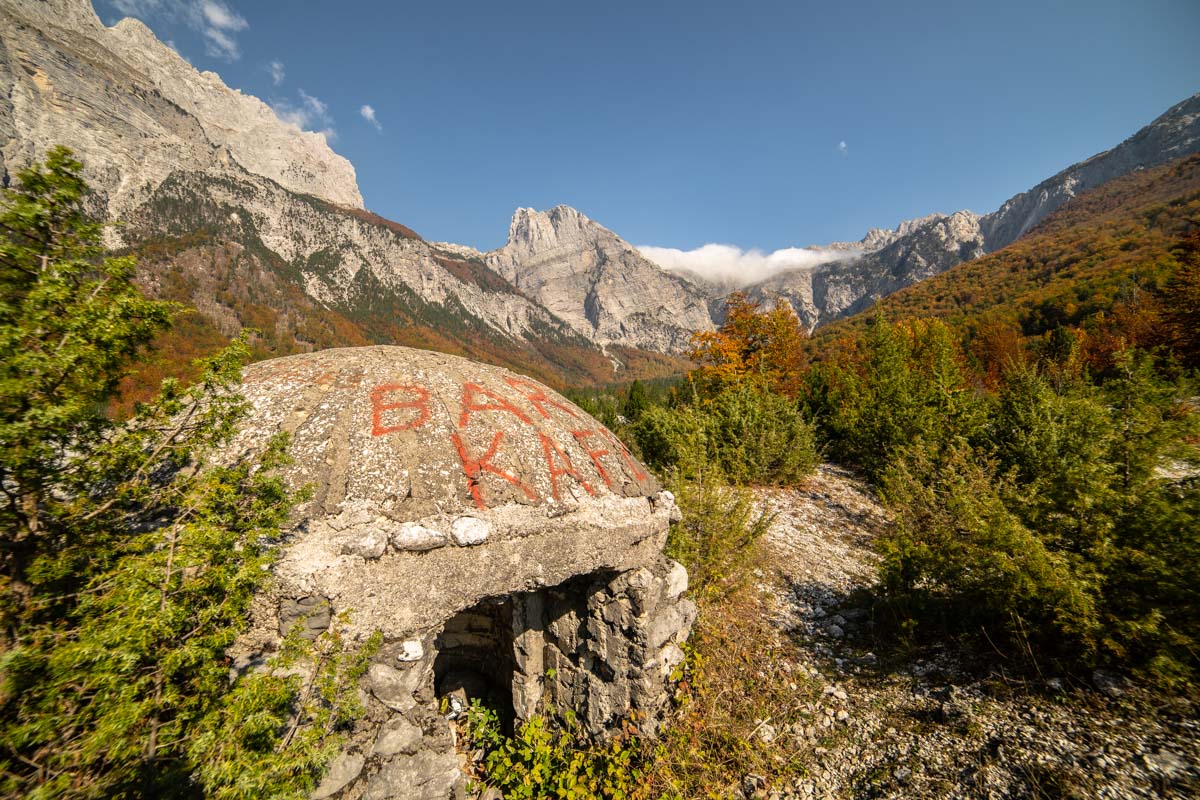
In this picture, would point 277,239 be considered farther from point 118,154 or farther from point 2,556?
point 2,556

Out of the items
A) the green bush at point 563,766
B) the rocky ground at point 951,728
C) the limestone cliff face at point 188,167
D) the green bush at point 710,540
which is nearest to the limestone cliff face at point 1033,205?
the green bush at point 710,540

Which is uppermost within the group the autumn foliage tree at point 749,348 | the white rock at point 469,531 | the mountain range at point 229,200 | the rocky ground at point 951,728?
the mountain range at point 229,200

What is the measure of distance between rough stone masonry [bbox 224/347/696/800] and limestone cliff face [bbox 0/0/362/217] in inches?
6083

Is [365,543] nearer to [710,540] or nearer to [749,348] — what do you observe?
[710,540]

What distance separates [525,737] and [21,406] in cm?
Answer: 482

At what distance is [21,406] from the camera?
2088 millimetres

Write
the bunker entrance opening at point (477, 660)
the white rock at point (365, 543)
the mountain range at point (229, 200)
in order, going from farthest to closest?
the mountain range at point (229, 200)
the bunker entrance opening at point (477, 660)
the white rock at point (365, 543)

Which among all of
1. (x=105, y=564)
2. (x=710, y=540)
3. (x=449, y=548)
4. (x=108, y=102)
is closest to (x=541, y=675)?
(x=449, y=548)

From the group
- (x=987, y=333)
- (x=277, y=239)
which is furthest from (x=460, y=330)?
(x=987, y=333)

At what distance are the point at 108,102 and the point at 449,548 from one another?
199m

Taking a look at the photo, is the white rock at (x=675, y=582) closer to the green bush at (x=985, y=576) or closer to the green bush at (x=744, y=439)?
the green bush at (x=985, y=576)

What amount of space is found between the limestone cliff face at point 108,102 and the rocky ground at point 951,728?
158 m

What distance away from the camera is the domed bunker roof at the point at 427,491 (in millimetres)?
3549

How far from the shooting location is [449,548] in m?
3.81
